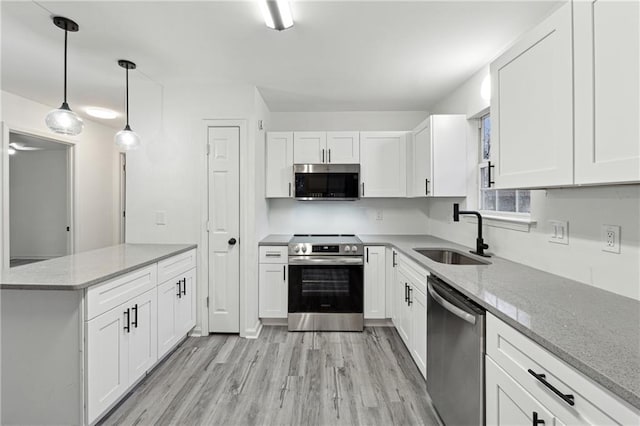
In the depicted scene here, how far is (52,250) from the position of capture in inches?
194

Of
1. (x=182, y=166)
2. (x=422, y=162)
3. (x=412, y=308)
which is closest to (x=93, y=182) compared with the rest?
(x=182, y=166)

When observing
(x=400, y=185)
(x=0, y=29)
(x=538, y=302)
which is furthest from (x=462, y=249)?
(x=0, y=29)

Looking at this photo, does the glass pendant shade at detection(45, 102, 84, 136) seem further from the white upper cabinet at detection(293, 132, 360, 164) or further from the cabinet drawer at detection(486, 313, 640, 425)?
the cabinet drawer at detection(486, 313, 640, 425)

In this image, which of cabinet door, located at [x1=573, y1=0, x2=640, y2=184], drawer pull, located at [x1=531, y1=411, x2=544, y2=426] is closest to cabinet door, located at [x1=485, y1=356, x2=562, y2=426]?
drawer pull, located at [x1=531, y1=411, x2=544, y2=426]

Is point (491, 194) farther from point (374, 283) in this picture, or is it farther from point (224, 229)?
point (224, 229)

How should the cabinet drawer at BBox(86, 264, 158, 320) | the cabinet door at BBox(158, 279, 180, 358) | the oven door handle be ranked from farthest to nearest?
the oven door handle → the cabinet door at BBox(158, 279, 180, 358) → the cabinet drawer at BBox(86, 264, 158, 320)

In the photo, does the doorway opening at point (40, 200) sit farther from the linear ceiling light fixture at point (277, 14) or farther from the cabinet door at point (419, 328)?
the cabinet door at point (419, 328)

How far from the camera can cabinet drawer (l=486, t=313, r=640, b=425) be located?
70 centimetres

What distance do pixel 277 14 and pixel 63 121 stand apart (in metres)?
1.56

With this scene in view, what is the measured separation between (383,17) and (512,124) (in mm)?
1029

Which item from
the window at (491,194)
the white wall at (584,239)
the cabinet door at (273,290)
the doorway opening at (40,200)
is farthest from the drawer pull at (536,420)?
the doorway opening at (40,200)

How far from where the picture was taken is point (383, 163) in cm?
331

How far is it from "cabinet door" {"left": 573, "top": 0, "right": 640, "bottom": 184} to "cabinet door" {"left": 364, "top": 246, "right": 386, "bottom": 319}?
2.02 metres

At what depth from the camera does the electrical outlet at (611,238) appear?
1.28 m
